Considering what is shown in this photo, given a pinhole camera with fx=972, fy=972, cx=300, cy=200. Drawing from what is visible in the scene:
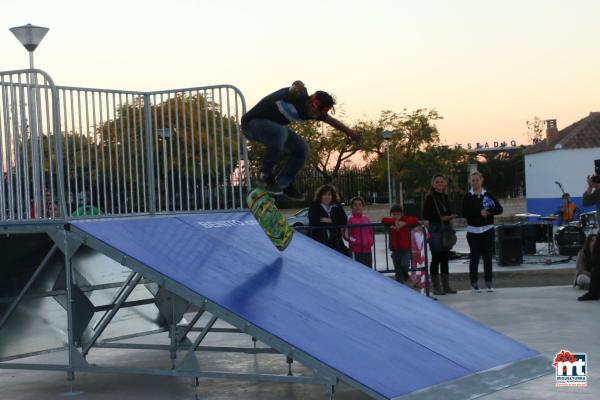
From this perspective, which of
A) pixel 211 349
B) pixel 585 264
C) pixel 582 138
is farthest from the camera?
pixel 582 138

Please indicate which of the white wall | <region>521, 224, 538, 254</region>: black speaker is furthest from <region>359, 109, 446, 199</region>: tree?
<region>521, 224, 538, 254</region>: black speaker

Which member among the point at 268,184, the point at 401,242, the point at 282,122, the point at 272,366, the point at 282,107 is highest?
the point at 282,107

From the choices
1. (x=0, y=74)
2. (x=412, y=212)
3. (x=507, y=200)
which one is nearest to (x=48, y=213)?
(x=0, y=74)

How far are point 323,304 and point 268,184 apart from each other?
2058mm

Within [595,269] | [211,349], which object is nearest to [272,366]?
[211,349]

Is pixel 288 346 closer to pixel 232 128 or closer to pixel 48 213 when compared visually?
pixel 48 213

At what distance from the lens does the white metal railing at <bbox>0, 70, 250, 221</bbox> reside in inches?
333

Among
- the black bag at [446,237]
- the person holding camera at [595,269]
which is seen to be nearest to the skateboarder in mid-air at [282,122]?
the person holding camera at [595,269]

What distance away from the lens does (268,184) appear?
941cm

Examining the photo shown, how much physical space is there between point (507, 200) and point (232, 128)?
57.7 m

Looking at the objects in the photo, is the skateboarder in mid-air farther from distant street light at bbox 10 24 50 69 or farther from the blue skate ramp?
distant street light at bbox 10 24 50 69

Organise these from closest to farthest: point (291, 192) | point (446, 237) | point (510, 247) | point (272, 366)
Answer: point (272, 366)
point (291, 192)
point (446, 237)
point (510, 247)

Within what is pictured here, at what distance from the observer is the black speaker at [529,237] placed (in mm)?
21922

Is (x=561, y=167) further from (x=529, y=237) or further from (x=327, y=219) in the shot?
(x=327, y=219)
